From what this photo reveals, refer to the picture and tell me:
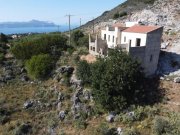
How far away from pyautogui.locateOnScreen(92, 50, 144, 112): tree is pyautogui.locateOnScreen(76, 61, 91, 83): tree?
299 centimetres

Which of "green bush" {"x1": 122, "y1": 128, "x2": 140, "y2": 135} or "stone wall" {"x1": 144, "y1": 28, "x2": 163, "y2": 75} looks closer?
"green bush" {"x1": 122, "y1": 128, "x2": 140, "y2": 135}

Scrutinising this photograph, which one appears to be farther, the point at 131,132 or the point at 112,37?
the point at 112,37

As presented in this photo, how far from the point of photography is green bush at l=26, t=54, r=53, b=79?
54125 mm

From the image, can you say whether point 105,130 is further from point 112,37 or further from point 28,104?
point 112,37

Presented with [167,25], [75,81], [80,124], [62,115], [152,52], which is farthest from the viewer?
[167,25]

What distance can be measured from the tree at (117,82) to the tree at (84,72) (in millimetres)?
2987

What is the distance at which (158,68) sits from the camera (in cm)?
5053

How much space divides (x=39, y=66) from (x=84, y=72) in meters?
10.7

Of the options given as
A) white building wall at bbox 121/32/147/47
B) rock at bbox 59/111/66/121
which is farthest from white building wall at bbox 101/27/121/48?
rock at bbox 59/111/66/121

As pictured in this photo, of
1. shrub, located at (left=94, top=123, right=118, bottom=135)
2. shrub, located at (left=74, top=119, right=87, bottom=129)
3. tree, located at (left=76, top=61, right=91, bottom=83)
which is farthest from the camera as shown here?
tree, located at (left=76, top=61, right=91, bottom=83)

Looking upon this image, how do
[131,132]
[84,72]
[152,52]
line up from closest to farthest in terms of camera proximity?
[131,132] < [84,72] < [152,52]

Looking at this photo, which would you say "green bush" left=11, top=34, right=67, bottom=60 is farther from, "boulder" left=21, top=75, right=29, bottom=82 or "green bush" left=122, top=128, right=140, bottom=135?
"green bush" left=122, top=128, right=140, bottom=135

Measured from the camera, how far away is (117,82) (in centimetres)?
4212

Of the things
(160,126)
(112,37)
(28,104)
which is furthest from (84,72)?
(160,126)
